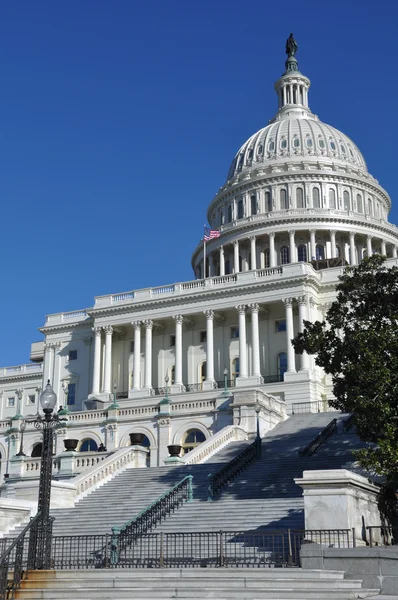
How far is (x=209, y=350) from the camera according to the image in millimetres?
81375

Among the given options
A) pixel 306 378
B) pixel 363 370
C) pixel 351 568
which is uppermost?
pixel 306 378

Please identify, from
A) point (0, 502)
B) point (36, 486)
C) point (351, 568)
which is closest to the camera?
point (351, 568)

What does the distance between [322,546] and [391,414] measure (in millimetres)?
8119

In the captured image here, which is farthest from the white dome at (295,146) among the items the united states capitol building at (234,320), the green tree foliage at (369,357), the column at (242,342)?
the green tree foliage at (369,357)

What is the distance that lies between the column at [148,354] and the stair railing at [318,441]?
136 feet

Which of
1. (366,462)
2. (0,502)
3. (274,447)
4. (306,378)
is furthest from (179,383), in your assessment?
(366,462)

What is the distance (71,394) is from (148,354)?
10845 millimetres

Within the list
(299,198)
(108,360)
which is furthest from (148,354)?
(299,198)

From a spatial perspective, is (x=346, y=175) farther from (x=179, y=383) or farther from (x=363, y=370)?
(x=363, y=370)

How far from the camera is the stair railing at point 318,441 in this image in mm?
36984

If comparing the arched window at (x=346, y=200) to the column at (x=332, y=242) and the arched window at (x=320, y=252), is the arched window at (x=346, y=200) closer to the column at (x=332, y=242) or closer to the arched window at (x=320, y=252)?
the column at (x=332, y=242)

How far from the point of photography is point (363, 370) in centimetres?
2861

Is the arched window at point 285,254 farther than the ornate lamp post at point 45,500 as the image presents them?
Yes

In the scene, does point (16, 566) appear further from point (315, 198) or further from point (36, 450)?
point (315, 198)
